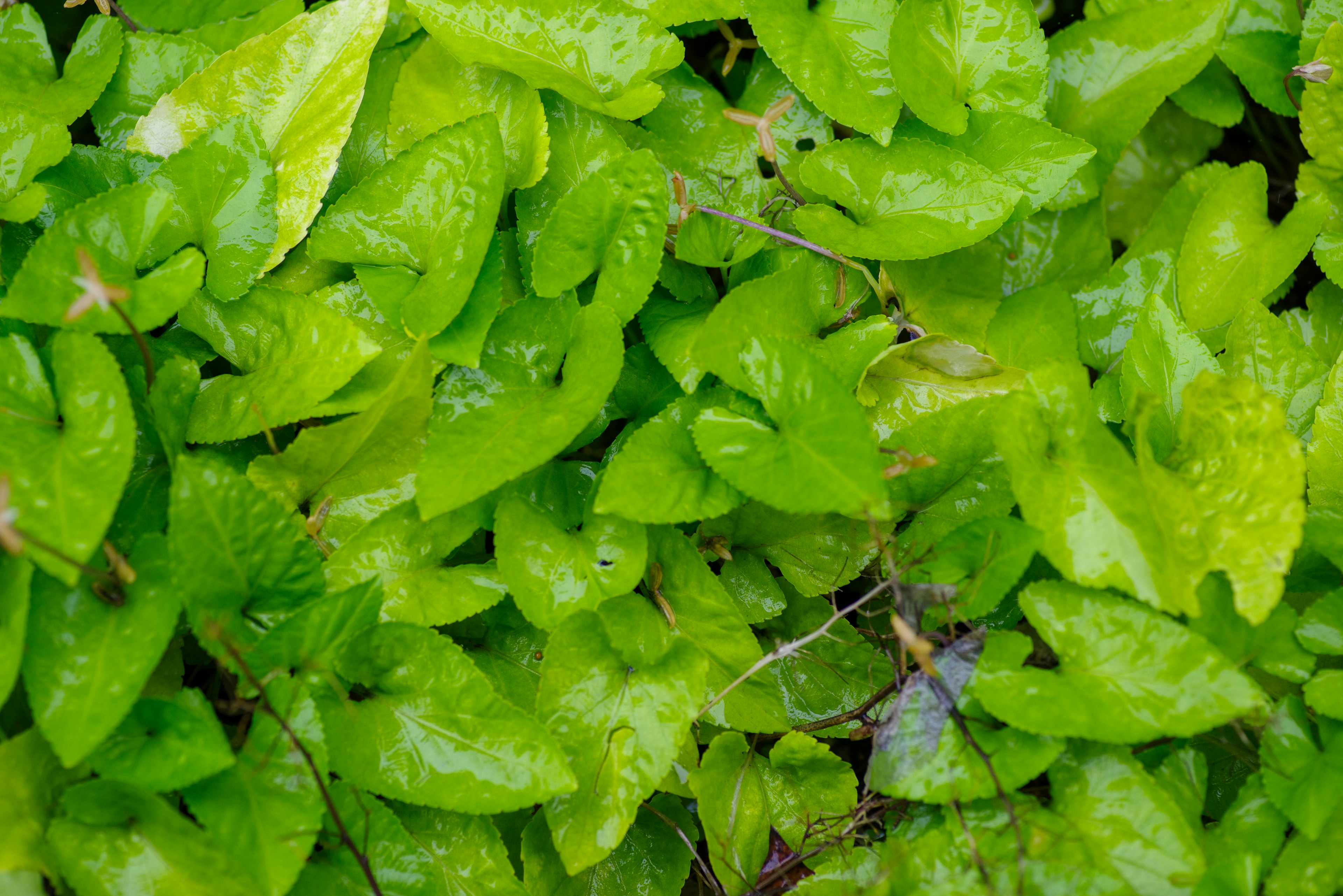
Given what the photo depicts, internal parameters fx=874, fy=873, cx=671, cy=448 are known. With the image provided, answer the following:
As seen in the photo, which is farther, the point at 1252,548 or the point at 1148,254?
the point at 1148,254

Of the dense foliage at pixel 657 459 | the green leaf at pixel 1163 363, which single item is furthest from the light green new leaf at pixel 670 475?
the green leaf at pixel 1163 363

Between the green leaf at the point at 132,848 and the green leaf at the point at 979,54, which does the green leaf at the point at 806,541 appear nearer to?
the green leaf at the point at 979,54

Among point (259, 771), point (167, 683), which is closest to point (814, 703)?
point (259, 771)

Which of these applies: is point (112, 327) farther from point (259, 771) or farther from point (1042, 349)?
point (1042, 349)

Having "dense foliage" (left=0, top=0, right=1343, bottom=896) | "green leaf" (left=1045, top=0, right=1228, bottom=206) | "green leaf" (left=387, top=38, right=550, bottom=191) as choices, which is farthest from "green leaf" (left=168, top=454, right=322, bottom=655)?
"green leaf" (left=1045, top=0, right=1228, bottom=206)

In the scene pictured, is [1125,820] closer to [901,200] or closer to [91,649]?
[901,200]
